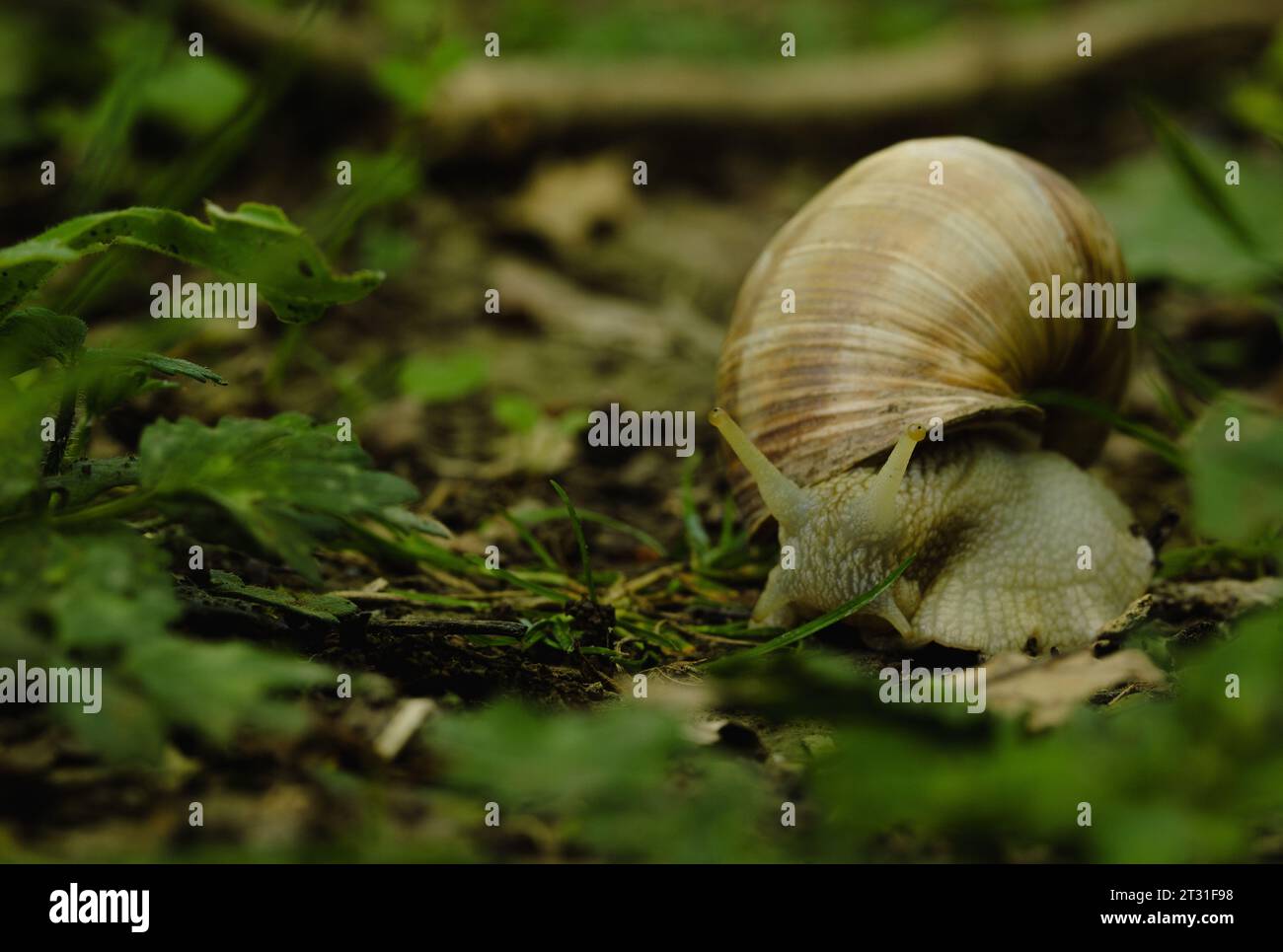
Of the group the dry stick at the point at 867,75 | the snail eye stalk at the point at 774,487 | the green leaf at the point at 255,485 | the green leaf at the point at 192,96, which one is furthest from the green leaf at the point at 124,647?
the dry stick at the point at 867,75

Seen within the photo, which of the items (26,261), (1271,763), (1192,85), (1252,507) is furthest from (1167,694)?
(1192,85)

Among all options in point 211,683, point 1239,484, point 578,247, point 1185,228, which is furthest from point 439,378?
point 1185,228

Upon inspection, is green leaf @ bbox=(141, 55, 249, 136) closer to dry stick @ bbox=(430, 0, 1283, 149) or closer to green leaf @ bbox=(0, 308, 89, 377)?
dry stick @ bbox=(430, 0, 1283, 149)

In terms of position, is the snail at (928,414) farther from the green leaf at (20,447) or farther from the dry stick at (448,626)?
the green leaf at (20,447)

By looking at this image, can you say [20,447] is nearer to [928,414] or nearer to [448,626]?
[448,626]
